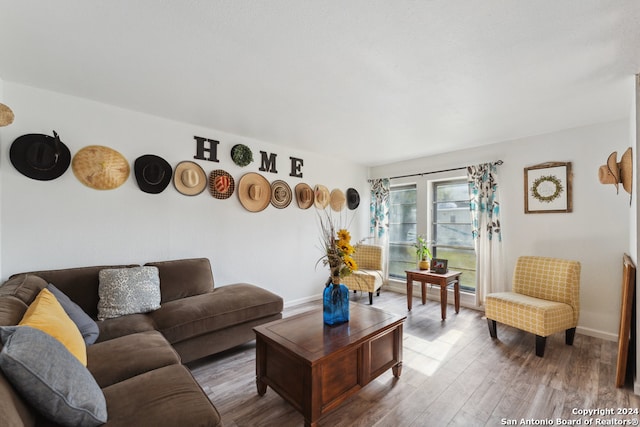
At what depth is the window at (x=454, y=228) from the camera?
156 inches

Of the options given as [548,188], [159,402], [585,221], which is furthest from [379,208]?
[159,402]

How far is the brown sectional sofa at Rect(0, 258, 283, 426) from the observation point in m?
1.09

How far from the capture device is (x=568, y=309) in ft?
8.28

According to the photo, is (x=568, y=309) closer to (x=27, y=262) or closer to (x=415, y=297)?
(x=415, y=297)

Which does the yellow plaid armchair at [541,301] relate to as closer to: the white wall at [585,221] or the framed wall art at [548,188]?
the white wall at [585,221]

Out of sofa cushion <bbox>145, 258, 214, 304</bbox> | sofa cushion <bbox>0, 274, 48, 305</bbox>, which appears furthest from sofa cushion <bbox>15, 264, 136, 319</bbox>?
sofa cushion <bbox>145, 258, 214, 304</bbox>

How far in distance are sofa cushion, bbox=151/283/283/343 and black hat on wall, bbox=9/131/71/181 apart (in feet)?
4.92

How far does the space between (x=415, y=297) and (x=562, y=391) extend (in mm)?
2375

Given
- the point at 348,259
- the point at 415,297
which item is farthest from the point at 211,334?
the point at 415,297

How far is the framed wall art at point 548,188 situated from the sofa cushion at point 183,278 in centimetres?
391

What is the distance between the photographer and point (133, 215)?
2688 millimetres

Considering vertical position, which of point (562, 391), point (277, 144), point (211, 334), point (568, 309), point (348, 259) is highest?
point (277, 144)

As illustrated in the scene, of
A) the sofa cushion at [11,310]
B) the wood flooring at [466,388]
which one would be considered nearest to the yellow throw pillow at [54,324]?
the sofa cushion at [11,310]

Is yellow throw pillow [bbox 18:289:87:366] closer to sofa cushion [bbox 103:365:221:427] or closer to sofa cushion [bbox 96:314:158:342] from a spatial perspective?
sofa cushion [bbox 103:365:221:427]
